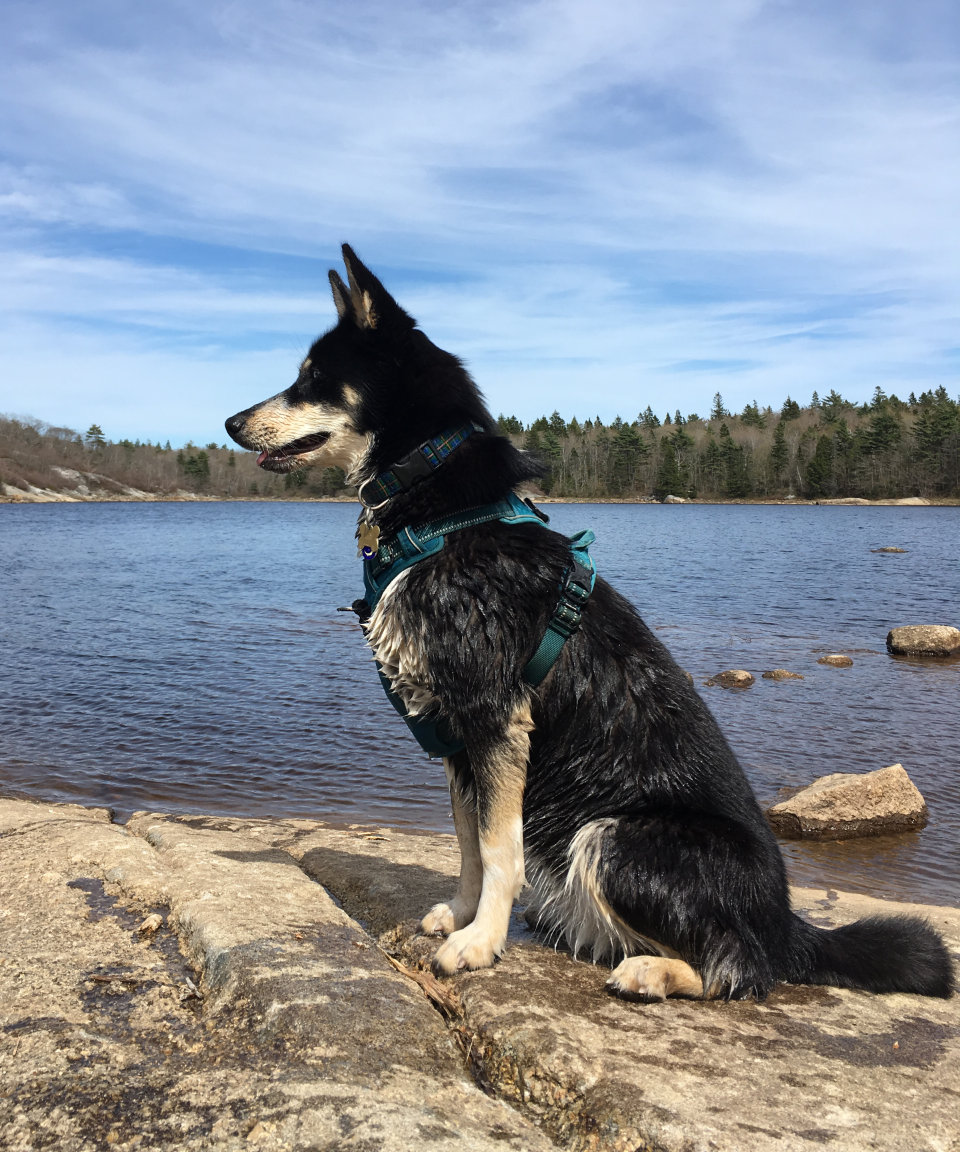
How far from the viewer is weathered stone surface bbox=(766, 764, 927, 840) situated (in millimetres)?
9250

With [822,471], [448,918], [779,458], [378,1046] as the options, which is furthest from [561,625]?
[779,458]

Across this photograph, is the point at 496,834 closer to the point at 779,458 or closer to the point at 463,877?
the point at 463,877

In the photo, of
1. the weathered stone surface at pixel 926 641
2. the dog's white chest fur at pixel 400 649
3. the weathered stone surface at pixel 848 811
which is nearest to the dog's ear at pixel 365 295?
the dog's white chest fur at pixel 400 649

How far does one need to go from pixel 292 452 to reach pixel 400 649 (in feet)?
4.23

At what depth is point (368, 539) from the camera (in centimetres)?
434

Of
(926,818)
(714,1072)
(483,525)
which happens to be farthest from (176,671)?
(714,1072)

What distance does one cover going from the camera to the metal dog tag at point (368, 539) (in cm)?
430

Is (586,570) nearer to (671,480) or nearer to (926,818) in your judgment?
(926,818)

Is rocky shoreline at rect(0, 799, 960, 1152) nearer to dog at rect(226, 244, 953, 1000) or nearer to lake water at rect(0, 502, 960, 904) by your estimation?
dog at rect(226, 244, 953, 1000)

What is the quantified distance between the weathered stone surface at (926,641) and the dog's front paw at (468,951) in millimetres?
19209

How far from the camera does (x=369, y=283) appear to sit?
429 centimetres

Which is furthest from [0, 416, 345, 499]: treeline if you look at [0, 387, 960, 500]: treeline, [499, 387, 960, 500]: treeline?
[499, 387, 960, 500]: treeline

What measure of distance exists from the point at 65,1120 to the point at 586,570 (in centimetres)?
277

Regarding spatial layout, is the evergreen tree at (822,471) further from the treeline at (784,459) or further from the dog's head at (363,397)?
the dog's head at (363,397)
